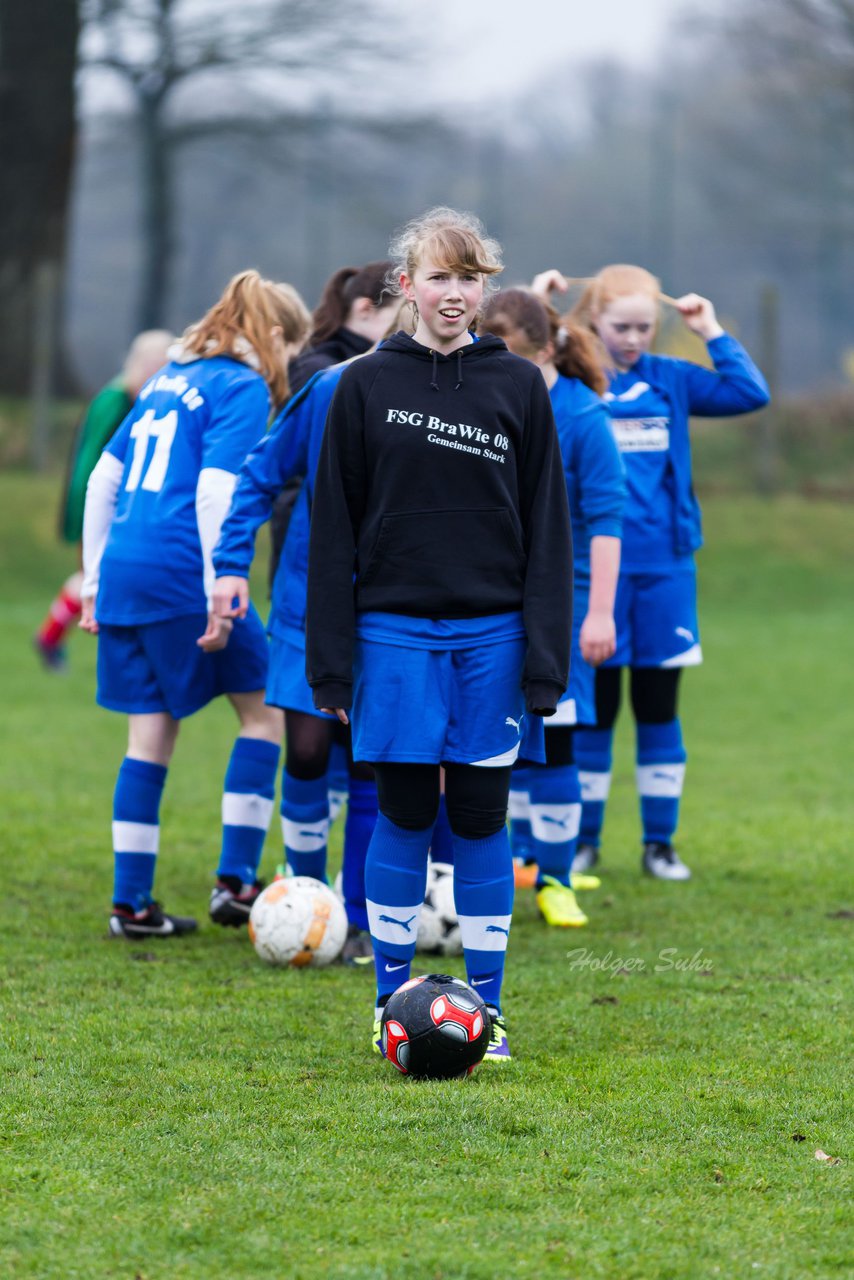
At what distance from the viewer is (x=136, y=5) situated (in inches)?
939

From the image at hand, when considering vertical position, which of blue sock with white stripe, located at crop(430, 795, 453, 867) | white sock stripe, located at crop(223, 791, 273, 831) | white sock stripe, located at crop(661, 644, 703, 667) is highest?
white sock stripe, located at crop(661, 644, 703, 667)

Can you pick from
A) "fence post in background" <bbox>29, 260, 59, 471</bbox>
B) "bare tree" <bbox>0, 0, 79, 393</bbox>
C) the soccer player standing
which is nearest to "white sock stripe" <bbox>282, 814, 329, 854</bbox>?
the soccer player standing

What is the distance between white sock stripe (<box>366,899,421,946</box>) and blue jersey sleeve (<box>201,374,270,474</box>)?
1.62m

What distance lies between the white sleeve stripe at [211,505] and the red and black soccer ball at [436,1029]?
1.61m

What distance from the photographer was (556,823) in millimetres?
5711

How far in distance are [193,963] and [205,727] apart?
5994 millimetres

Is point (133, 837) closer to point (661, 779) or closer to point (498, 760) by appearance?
point (498, 760)

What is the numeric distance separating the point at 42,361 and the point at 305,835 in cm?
1458

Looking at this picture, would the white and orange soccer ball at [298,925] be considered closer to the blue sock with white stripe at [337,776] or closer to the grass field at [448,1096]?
the grass field at [448,1096]

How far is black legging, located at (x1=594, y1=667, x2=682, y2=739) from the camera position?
6.42m

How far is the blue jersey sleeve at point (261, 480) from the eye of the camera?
14.7 feet

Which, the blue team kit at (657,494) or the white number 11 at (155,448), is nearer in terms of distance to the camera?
the white number 11 at (155,448)

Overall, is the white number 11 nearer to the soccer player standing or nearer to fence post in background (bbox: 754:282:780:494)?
the soccer player standing

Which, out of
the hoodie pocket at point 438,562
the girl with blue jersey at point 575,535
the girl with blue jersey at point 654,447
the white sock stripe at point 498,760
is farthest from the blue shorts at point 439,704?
the girl with blue jersey at point 654,447
